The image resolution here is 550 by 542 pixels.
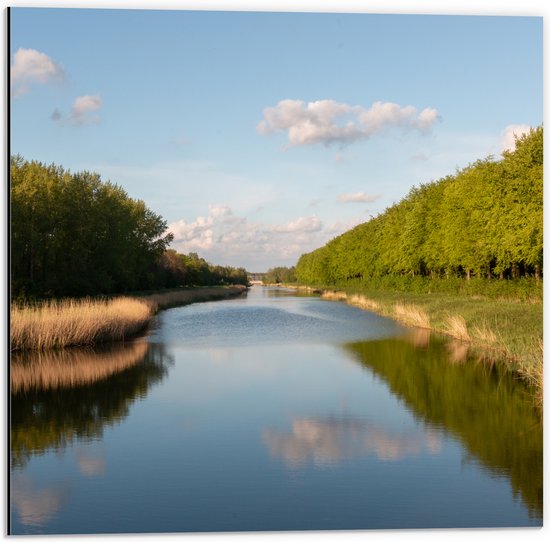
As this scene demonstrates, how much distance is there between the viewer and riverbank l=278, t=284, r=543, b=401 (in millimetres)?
17125

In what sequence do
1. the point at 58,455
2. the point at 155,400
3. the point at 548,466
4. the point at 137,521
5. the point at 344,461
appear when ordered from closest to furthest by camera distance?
the point at 137,521 → the point at 548,466 → the point at 344,461 → the point at 58,455 → the point at 155,400

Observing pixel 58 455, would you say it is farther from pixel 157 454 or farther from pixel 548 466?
pixel 548 466

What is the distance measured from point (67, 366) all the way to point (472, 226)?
25.2 m

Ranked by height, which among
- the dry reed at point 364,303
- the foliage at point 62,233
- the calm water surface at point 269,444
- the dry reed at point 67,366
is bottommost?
the calm water surface at point 269,444

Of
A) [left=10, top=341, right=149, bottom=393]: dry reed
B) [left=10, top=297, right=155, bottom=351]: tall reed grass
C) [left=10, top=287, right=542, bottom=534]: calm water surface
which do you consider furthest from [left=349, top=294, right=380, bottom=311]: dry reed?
[left=10, top=341, right=149, bottom=393]: dry reed

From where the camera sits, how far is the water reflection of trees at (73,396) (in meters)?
12.4

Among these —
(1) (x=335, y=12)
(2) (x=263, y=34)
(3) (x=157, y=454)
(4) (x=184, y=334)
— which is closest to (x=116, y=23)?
(2) (x=263, y=34)

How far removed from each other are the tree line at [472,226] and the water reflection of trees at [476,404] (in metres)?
6.29

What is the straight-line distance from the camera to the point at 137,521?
830 centimetres

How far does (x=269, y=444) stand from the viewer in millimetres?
11508

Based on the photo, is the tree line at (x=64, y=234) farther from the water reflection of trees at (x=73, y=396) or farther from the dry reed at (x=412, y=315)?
the dry reed at (x=412, y=315)

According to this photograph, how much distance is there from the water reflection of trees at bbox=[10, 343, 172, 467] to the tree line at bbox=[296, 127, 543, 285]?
15168 millimetres

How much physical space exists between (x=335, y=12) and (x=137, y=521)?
8.41m

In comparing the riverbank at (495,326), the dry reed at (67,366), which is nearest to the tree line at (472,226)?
the riverbank at (495,326)
